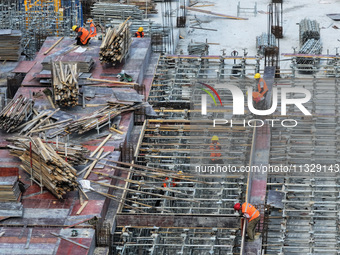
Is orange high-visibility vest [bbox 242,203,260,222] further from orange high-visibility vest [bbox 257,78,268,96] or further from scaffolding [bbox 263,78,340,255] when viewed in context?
orange high-visibility vest [bbox 257,78,268,96]

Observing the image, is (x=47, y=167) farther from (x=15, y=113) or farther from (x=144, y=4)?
(x=144, y=4)

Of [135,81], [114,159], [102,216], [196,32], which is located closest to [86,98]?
[135,81]

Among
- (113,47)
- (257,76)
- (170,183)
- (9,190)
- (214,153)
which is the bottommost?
(170,183)

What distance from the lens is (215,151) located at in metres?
37.9

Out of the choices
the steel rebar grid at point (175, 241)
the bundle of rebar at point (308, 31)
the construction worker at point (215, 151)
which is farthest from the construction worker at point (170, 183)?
the bundle of rebar at point (308, 31)

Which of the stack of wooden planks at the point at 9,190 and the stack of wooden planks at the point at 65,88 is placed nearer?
the stack of wooden planks at the point at 9,190

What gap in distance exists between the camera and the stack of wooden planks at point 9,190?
1320 inches

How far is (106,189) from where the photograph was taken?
35.1m

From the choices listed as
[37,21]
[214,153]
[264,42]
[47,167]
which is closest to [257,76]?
[214,153]

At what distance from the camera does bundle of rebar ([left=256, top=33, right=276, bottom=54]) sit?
50.5 metres

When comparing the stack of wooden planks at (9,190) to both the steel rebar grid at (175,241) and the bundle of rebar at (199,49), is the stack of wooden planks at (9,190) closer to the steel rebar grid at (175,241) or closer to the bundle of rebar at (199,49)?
the steel rebar grid at (175,241)

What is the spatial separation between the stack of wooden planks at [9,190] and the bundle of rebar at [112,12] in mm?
20889

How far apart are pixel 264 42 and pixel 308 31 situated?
243 cm

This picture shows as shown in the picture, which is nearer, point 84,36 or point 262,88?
point 262,88
